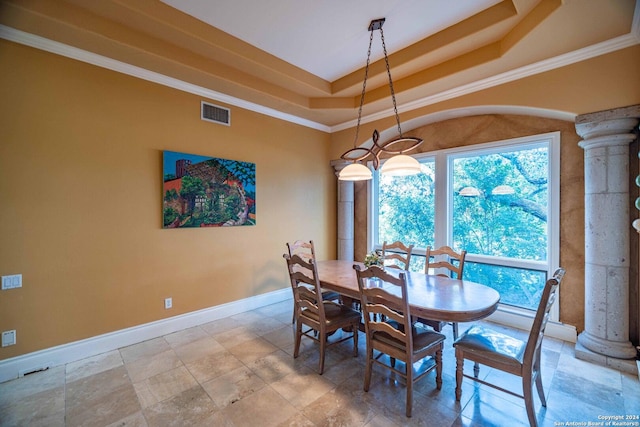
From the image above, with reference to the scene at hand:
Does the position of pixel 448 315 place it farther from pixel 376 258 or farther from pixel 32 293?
pixel 32 293

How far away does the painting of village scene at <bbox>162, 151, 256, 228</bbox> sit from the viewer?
3.27 metres

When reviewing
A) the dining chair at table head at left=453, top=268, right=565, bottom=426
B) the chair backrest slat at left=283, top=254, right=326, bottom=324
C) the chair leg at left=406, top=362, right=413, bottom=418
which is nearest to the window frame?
the dining chair at table head at left=453, top=268, right=565, bottom=426

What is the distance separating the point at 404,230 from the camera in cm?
469

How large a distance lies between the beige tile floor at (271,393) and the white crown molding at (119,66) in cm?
306

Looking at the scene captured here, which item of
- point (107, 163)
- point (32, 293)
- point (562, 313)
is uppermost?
point (107, 163)

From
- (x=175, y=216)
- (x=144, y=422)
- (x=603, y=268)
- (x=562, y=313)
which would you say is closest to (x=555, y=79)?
(x=603, y=268)

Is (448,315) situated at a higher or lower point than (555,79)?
lower

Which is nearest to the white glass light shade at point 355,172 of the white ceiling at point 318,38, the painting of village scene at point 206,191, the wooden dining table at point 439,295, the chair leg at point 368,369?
the wooden dining table at point 439,295

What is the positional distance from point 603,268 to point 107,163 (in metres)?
5.18

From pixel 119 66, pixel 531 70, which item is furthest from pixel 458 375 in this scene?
pixel 119 66

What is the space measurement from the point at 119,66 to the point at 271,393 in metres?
Result: 3.64

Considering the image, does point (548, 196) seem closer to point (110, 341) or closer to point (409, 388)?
point (409, 388)

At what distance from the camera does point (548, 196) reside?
3.25 metres

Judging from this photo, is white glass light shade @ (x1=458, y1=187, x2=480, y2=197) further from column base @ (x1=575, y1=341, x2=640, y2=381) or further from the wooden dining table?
column base @ (x1=575, y1=341, x2=640, y2=381)
